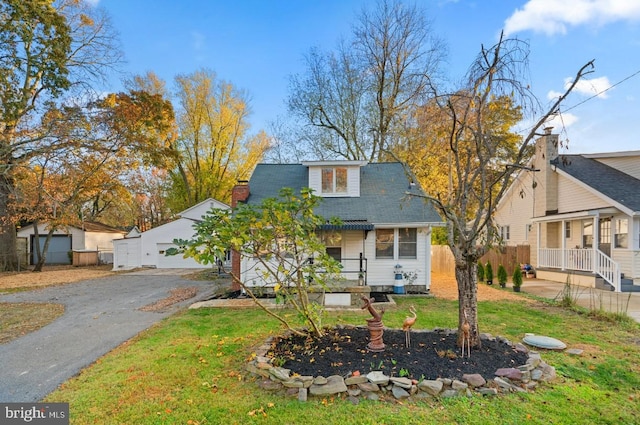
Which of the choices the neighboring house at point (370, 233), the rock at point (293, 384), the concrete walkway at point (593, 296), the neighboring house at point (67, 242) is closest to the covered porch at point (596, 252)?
the concrete walkway at point (593, 296)

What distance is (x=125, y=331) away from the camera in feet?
23.8

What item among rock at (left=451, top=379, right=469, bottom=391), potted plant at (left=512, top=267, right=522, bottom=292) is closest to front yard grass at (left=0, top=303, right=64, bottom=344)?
rock at (left=451, top=379, right=469, bottom=391)

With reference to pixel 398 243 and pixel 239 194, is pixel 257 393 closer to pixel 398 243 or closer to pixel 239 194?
pixel 398 243

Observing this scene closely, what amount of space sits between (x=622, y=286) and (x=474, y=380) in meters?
11.6

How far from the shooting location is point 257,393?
4.06 metres

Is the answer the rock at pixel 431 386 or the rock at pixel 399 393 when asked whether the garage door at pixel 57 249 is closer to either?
the rock at pixel 399 393

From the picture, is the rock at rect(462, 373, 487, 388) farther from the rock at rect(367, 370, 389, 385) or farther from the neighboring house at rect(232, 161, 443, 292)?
the neighboring house at rect(232, 161, 443, 292)

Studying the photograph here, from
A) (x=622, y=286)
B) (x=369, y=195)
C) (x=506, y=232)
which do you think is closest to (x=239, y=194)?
A: (x=369, y=195)

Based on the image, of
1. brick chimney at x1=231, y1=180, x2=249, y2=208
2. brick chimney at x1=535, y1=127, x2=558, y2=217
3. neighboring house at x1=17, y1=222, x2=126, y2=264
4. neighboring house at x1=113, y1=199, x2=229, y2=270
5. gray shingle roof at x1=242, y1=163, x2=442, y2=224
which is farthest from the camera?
neighboring house at x1=17, y1=222, x2=126, y2=264

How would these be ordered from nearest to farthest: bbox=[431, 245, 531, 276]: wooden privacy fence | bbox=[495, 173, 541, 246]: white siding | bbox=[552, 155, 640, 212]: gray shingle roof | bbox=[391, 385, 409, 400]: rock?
bbox=[391, 385, 409, 400]: rock, bbox=[552, 155, 640, 212]: gray shingle roof, bbox=[431, 245, 531, 276]: wooden privacy fence, bbox=[495, 173, 541, 246]: white siding

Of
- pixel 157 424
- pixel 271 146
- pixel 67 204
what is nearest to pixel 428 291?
pixel 157 424

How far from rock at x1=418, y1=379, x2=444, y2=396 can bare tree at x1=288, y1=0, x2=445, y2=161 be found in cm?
1699

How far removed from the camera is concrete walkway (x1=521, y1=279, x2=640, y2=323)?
8.65 m

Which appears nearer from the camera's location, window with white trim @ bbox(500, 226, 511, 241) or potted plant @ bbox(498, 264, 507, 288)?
potted plant @ bbox(498, 264, 507, 288)
